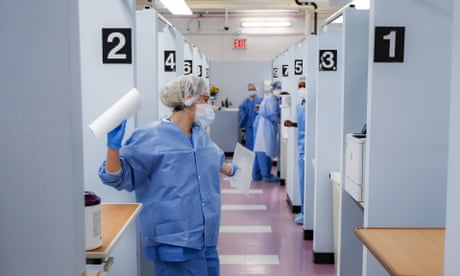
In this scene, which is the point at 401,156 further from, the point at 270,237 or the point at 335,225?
the point at 270,237

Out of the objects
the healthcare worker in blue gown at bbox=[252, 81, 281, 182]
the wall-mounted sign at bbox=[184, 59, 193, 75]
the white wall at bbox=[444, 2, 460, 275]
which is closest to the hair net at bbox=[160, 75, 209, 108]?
the white wall at bbox=[444, 2, 460, 275]

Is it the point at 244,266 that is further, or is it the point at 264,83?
the point at 264,83

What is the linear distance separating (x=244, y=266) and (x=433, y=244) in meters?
2.38

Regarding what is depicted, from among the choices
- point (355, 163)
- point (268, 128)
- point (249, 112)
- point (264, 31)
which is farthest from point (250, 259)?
point (264, 31)

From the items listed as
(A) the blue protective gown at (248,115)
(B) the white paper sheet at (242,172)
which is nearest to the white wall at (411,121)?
(B) the white paper sheet at (242,172)

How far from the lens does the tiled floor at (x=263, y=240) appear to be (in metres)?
4.06

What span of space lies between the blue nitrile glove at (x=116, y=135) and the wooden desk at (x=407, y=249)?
3.67 feet

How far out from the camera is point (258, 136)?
7.19m

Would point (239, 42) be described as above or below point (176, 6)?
above

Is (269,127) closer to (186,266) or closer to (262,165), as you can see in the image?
(262,165)

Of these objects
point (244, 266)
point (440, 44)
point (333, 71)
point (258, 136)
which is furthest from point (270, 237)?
point (440, 44)

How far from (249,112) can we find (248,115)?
0.08 meters

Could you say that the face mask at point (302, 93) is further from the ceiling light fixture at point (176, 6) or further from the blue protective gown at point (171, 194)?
the blue protective gown at point (171, 194)

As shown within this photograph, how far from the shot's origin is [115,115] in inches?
71.4
